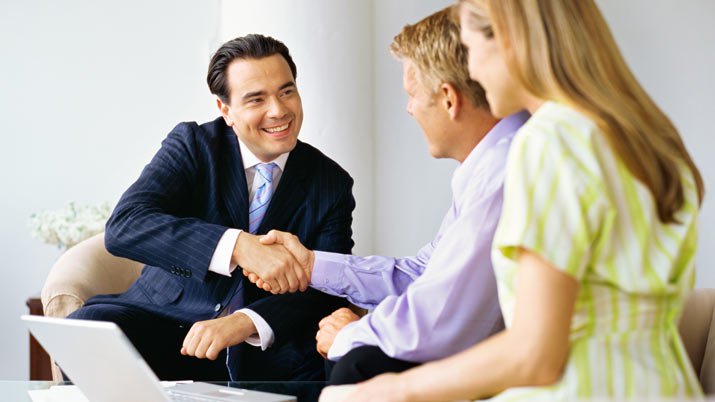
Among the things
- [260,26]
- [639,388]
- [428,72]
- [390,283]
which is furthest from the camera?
[260,26]

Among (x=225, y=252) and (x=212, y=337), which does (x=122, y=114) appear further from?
(x=212, y=337)

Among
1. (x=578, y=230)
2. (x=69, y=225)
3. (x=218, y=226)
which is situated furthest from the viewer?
(x=69, y=225)

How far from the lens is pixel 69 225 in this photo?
4.04 m

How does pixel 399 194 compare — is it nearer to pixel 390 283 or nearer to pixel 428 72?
pixel 390 283

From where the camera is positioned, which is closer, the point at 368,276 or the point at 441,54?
the point at 441,54

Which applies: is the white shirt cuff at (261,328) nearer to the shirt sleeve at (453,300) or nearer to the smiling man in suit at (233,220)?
the smiling man in suit at (233,220)

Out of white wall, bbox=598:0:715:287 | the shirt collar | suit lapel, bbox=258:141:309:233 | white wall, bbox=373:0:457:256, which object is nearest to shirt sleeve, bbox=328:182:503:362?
suit lapel, bbox=258:141:309:233

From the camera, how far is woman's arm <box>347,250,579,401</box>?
1163 mm

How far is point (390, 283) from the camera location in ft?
7.64

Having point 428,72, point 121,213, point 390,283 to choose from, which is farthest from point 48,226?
point 428,72

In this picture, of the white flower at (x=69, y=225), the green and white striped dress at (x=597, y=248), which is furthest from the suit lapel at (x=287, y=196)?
the white flower at (x=69, y=225)

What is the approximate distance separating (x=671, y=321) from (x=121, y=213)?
171cm

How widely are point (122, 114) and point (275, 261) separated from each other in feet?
8.39

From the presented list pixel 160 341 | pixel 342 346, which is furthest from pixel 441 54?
pixel 160 341
